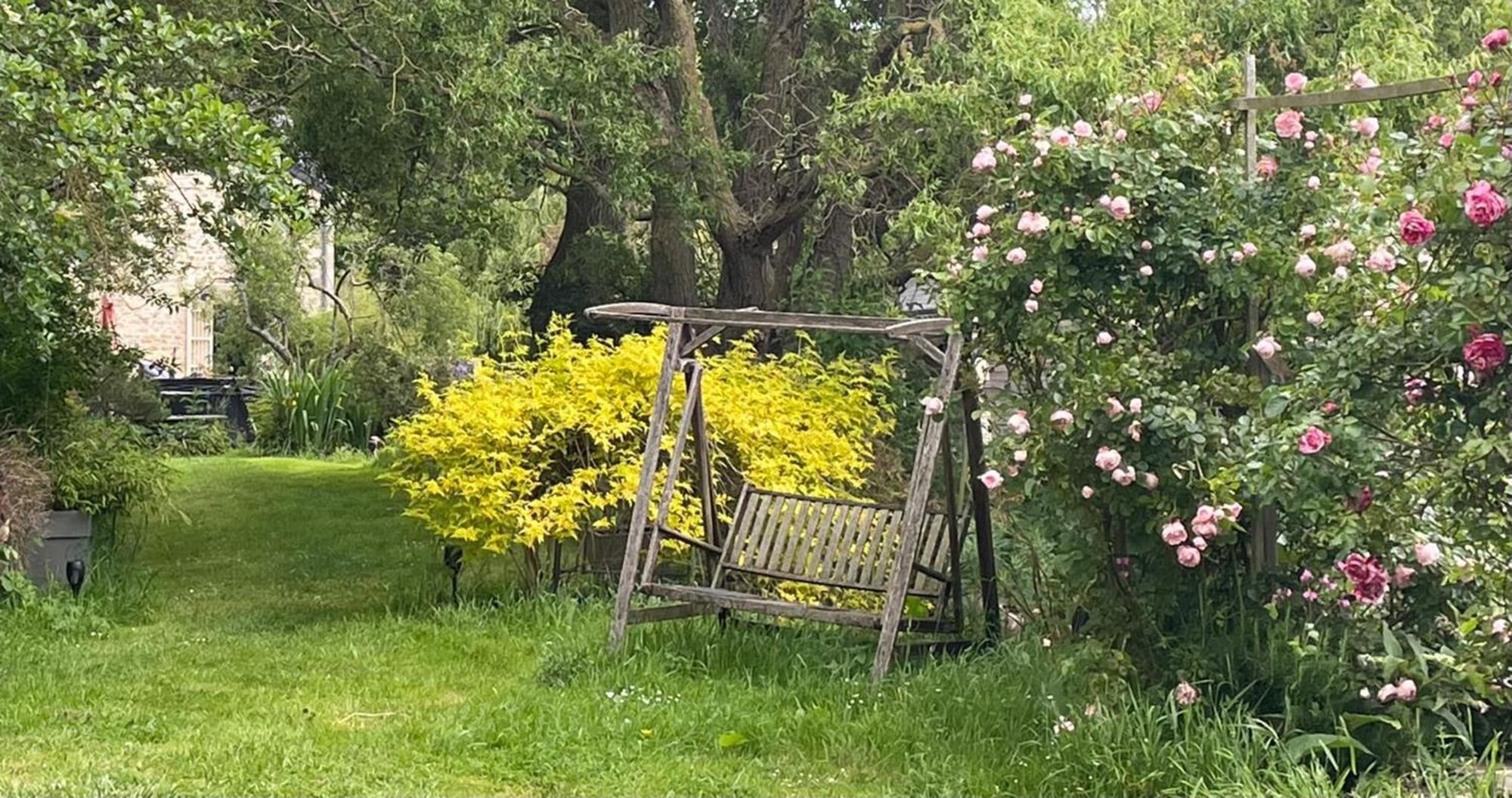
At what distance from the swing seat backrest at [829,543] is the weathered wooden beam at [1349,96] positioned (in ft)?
7.56

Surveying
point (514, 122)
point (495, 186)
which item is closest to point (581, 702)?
point (514, 122)

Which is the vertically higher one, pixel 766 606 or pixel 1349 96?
pixel 1349 96

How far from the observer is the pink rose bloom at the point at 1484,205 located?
337 cm

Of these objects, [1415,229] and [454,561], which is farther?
[454,561]

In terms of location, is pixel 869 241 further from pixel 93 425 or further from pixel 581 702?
pixel 581 702

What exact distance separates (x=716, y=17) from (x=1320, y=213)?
9.71m

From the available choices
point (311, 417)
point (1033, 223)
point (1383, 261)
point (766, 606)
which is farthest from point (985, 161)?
point (311, 417)

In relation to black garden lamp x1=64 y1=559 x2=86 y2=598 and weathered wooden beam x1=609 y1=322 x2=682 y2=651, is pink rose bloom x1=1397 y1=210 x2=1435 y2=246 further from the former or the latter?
black garden lamp x1=64 y1=559 x2=86 y2=598

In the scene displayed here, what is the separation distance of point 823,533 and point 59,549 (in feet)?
14.9

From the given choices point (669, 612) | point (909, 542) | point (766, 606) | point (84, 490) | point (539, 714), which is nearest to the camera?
point (539, 714)

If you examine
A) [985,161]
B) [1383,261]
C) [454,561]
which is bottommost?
[454,561]

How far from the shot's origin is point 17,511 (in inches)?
299

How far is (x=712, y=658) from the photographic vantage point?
6273 mm

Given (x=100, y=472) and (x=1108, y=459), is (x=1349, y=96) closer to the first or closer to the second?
(x=1108, y=459)
